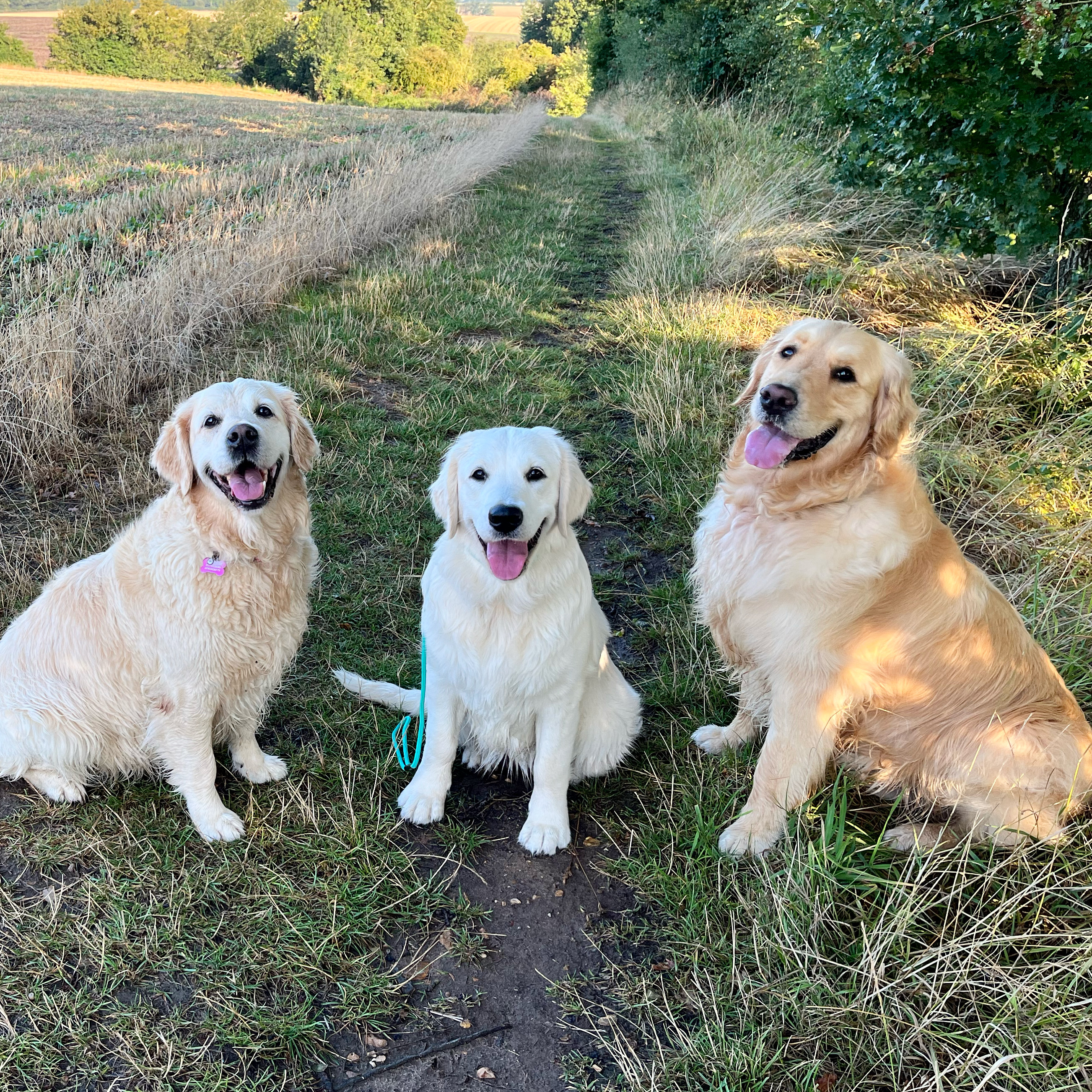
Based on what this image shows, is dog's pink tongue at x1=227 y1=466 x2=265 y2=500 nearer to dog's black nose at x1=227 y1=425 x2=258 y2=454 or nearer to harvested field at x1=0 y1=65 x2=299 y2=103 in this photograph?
dog's black nose at x1=227 y1=425 x2=258 y2=454

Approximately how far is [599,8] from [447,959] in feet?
145

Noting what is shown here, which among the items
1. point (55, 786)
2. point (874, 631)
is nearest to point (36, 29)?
point (55, 786)

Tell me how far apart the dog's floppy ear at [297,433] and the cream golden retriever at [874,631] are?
1.61 metres

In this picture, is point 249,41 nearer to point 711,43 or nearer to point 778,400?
point 711,43

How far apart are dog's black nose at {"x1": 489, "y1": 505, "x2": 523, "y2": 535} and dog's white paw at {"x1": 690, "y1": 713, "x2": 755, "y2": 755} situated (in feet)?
4.41

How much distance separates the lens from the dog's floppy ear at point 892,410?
2314 mm

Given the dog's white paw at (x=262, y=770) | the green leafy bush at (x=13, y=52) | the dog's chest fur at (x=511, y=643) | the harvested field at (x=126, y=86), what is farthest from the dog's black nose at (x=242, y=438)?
the green leafy bush at (x=13, y=52)

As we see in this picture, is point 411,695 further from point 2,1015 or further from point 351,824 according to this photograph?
point 2,1015

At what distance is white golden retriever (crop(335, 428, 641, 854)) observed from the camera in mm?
2250

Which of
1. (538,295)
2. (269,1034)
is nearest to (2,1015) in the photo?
(269,1034)

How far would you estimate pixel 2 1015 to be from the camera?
6.21ft

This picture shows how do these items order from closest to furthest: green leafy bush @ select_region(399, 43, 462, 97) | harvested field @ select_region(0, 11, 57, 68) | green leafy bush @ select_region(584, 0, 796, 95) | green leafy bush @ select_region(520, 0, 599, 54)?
green leafy bush @ select_region(584, 0, 796, 95)
green leafy bush @ select_region(399, 43, 462, 97)
green leafy bush @ select_region(520, 0, 599, 54)
harvested field @ select_region(0, 11, 57, 68)

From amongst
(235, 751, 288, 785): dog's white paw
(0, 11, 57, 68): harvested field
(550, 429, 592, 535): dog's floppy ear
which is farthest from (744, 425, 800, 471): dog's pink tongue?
(0, 11, 57, 68): harvested field

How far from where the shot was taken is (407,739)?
290 centimetres
